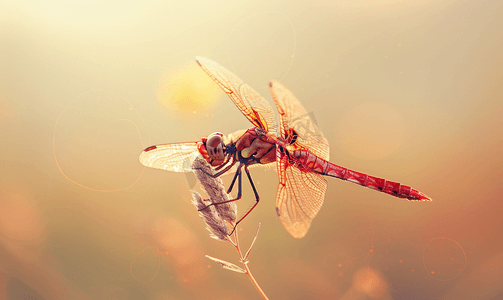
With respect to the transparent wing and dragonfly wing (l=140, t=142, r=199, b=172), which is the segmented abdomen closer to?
the transparent wing

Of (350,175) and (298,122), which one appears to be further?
(350,175)

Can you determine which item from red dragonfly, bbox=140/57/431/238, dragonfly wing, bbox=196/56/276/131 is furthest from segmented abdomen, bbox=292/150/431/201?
dragonfly wing, bbox=196/56/276/131

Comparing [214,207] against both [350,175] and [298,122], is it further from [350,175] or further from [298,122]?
[350,175]

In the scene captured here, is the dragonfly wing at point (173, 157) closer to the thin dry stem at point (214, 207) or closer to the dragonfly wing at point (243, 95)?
the thin dry stem at point (214, 207)

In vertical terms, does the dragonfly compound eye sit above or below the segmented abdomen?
above

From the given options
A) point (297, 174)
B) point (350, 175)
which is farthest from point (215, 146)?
point (350, 175)

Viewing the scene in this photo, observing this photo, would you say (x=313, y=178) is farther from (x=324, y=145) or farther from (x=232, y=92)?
(x=232, y=92)
